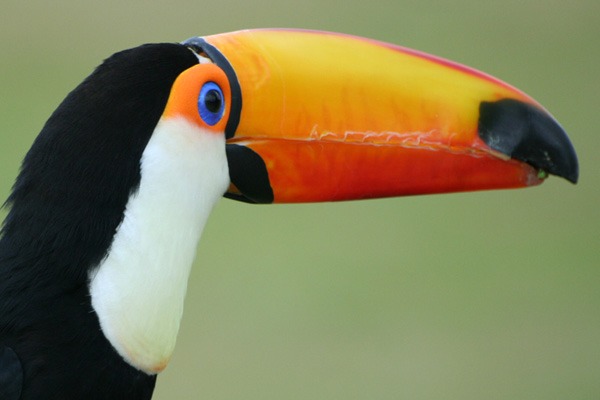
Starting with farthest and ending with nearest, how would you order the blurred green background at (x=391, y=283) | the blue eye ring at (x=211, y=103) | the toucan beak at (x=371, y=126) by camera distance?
the blurred green background at (x=391, y=283) → the toucan beak at (x=371, y=126) → the blue eye ring at (x=211, y=103)

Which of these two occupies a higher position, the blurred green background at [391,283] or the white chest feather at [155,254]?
the white chest feather at [155,254]

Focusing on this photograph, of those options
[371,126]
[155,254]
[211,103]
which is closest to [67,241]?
[155,254]

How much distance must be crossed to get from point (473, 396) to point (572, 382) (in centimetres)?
46

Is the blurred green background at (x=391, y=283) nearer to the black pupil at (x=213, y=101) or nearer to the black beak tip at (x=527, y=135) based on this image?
the black beak tip at (x=527, y=135)

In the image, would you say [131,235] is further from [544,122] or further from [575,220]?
[575,220]

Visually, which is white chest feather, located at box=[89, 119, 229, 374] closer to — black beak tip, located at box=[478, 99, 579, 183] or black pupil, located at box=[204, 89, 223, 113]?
black pupil, located at box=[204, 89, 223, 113]

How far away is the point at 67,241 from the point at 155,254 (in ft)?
0.47

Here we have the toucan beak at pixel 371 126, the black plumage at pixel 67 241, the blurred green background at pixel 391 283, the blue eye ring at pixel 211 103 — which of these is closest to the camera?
the black plumage at pixel 67 241

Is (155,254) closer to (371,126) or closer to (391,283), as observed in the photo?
(371,126)

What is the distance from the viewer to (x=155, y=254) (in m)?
A: 2.12

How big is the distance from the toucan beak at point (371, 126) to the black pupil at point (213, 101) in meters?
0.08

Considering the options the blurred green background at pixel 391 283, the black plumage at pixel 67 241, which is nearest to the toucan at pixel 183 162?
the black plumage at pixel 67 241

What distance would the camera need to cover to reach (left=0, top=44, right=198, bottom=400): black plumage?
208 centimetres

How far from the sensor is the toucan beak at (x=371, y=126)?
7.60 ft
